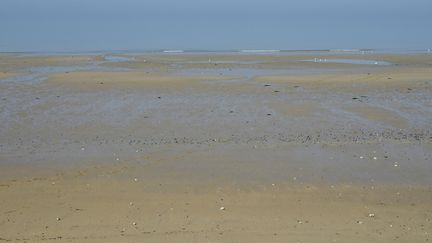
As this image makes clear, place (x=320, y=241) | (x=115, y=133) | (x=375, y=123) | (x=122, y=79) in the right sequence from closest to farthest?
(x=320, y=241), (x=115, y=133), (x=375, y=123), (x=122, y=79)

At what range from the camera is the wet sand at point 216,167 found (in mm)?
6738

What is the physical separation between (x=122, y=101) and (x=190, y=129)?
495cm

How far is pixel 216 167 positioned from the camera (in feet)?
31.1

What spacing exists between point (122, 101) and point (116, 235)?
35.9ft

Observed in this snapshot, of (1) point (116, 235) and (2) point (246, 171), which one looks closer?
(1) point (116, 235)

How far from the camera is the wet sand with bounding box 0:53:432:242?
6738 mm

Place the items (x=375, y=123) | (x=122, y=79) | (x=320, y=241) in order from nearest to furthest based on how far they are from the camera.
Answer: (x=320, y=241) < (x=375, y=123) < (x=122, y=79)

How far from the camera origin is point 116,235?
6480 mm

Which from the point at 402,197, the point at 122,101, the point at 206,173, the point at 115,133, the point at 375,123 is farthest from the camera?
the point at 122,101

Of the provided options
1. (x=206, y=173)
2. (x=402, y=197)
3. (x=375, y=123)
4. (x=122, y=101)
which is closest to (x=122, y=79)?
(x=122, y=101)

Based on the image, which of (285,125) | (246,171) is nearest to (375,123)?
(285,125)

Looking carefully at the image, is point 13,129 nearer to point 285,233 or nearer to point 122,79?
point 285,233

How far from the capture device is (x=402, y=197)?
7922 mm

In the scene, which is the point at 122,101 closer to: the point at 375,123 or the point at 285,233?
the point at 375,123
